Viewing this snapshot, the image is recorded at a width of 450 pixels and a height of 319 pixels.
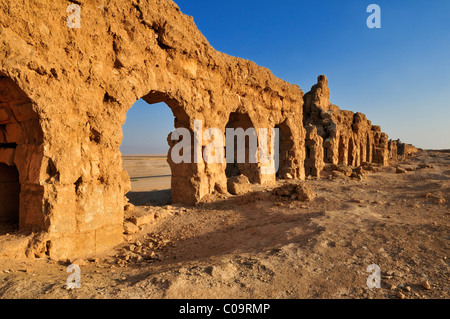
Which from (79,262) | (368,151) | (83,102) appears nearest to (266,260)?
(79,262)

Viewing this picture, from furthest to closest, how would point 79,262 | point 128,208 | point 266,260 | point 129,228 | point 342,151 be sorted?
point 342,151 < point 128,208 < point 129,228 < point 79,262 < point 266,260

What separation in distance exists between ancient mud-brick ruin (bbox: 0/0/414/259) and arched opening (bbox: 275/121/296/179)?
5509 mm

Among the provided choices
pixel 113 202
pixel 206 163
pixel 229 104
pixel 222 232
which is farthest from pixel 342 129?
pixel 113 202

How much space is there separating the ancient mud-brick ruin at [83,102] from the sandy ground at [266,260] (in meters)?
0.87

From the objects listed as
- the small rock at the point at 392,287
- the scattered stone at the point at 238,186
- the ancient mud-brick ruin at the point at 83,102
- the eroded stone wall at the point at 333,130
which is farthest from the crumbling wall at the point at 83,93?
the eroded stone wall at the point at 333,130

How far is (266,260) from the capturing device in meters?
3.38

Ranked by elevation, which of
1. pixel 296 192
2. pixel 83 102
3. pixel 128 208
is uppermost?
pixel 83 102

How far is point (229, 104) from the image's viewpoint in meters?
8.80

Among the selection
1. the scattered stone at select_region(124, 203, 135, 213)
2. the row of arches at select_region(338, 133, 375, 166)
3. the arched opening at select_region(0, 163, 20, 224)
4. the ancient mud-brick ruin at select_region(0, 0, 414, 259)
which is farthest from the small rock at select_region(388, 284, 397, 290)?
the row of arches at select_region(338, 133, 375, 166)

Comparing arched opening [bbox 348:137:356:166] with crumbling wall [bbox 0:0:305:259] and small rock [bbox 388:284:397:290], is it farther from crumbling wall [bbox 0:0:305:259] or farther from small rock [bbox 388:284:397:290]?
small rock [bbox 388:284:397:290]

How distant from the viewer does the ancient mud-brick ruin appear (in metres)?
4.14

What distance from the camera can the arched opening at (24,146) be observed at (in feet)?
13.8

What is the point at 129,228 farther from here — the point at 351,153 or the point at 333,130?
the point at 351,153

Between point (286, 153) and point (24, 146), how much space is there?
33.6 ft
